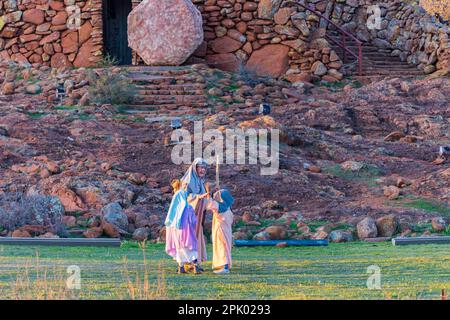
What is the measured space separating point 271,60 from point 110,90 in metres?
4.94

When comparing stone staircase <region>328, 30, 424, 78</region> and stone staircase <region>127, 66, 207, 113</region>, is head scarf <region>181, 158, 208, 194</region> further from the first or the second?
stone staircase <region>328, 30, 424, 78</region>

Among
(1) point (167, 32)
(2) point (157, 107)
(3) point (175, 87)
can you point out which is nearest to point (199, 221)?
(2) point (157, 107)

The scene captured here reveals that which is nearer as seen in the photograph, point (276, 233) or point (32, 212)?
point (276, 233)

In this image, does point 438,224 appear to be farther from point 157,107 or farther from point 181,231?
point 157,107

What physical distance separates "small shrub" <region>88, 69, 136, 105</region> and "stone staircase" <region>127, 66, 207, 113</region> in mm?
185

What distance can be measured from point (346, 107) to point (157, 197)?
267 inches

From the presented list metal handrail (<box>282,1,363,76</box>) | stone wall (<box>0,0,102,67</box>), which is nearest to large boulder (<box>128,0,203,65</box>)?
stone wall (<box>0,0,102,67</box>)

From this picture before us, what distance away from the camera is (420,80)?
25.5 m

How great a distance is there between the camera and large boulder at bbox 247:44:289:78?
26.1 meters

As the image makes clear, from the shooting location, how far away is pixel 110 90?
22719 millimetres

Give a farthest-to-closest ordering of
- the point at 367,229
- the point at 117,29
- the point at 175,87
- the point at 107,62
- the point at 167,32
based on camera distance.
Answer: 1. the point at 117,29
2. the point at 107,62
3. the point at 167,32
4. the point at 175,87
5. the point at 367,229
